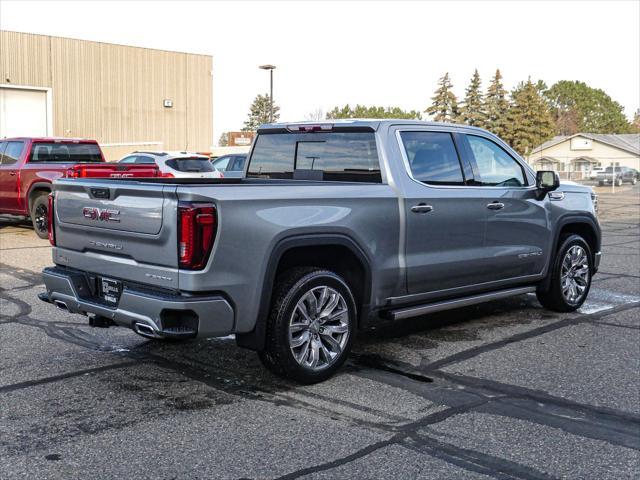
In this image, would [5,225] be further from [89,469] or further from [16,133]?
[16,133]

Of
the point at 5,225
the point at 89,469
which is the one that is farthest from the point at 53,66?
the point at 89,469

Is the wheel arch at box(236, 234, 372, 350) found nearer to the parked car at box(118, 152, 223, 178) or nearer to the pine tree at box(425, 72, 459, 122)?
the parked car at box(118, 152, 223, 178)

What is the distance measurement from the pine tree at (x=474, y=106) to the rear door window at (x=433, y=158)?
3199 inches

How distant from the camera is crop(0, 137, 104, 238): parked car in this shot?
14.1m

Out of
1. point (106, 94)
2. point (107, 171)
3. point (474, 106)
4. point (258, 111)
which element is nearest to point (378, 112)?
point (258, 111)

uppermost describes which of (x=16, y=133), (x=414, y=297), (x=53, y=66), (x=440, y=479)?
(x=53, y=66)

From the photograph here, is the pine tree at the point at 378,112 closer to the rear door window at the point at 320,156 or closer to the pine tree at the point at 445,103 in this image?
the pine tree at the point at 445,103

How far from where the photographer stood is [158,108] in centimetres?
4191

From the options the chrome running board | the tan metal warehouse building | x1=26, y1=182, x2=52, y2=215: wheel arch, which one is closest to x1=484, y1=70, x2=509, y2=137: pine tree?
the tan metal warehouse building

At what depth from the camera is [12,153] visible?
14820 millimetres

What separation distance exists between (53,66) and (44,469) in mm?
37304

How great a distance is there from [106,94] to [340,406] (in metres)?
37.8

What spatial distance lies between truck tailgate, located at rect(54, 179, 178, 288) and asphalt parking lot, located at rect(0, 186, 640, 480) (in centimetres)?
86

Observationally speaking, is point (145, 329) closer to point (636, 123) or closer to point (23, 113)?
point (23, 113)
